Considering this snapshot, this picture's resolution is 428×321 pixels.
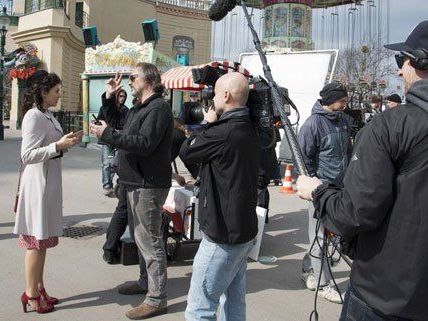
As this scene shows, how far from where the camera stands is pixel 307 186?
202 cm

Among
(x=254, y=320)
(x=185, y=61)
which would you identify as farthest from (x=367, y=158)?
(x=185, y=61)

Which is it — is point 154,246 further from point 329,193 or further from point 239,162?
point 329,193

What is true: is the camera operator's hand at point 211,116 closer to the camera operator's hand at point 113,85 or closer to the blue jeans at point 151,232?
the blue jeans at point 151,232

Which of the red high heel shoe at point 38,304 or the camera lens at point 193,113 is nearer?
the red high heel shoe at point 38,304

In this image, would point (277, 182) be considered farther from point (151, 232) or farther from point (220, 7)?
point (220, 7)

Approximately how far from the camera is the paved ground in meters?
3.87

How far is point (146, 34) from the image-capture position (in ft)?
54.7

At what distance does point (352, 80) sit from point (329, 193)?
30.2 m

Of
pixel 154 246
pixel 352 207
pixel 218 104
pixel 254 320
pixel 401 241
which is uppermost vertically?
pixel 218 104

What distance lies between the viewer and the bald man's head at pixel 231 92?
2.69 metres

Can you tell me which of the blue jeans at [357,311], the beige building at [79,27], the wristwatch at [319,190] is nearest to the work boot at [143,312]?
the blue jeans at [357,311]

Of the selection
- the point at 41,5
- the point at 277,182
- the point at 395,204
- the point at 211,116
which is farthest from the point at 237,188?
the point at 41,5

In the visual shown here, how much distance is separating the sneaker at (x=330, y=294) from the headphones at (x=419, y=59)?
2.98 meters

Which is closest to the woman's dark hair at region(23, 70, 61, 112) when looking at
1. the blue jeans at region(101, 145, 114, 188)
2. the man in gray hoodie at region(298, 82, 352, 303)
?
the man in gray hoodie at region(298, 82, 352, 303)
